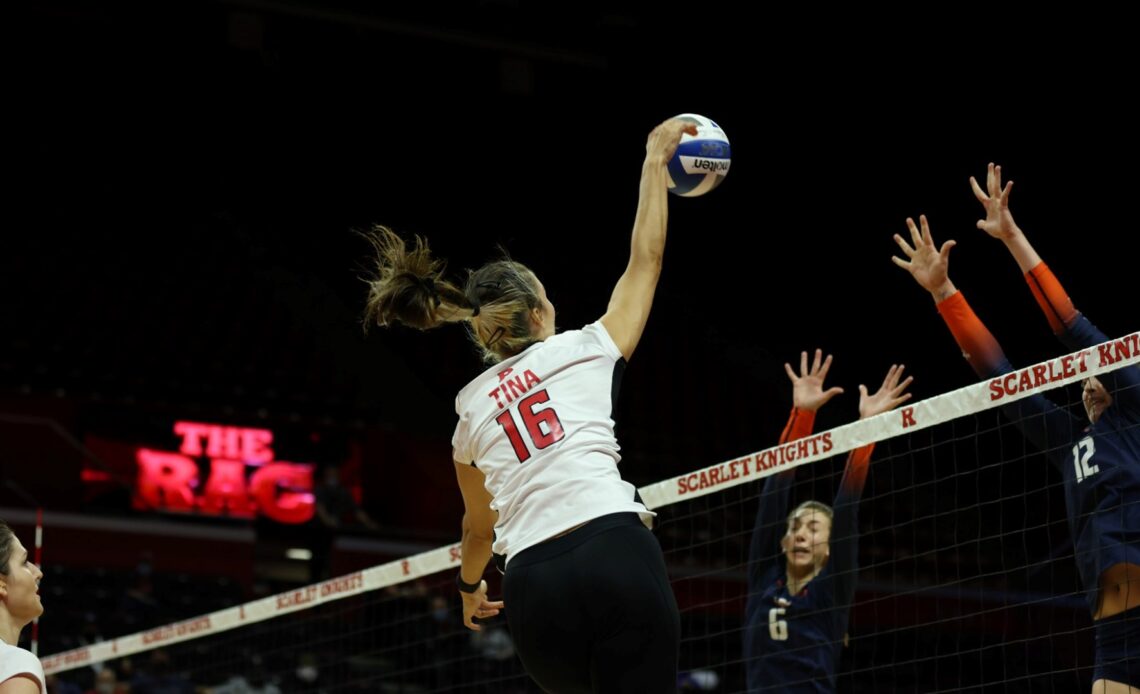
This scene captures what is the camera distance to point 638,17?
830 inches

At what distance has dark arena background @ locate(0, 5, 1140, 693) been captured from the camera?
15875 millimetres

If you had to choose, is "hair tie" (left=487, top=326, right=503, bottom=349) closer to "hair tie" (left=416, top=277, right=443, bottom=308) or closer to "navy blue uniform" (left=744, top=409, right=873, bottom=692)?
Result: "hair tie" (left=416, top=277, right=443, bottom=308)

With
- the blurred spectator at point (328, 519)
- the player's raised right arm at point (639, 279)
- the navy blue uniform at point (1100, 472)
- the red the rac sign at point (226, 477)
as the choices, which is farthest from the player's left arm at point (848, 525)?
the red the rac sign at point (226, 477)

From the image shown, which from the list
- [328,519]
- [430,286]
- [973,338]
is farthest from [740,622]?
[430,286]

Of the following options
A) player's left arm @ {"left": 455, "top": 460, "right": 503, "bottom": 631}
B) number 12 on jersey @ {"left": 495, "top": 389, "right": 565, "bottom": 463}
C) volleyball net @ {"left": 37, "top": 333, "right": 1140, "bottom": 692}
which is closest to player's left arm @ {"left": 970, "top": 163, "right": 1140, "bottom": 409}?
player's left arm @ {"left": 455, "top": 460, "right": 503, "bottom": 631}

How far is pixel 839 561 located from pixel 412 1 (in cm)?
1634

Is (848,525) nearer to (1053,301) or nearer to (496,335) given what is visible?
(1053,301)

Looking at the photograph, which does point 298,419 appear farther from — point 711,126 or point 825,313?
point 711,126

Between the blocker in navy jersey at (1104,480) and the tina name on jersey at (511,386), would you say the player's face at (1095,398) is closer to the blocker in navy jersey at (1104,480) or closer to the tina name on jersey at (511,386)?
the blocker in navy jersey at (1104,480)

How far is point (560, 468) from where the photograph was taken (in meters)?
3.21

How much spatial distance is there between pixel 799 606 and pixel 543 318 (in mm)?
2959

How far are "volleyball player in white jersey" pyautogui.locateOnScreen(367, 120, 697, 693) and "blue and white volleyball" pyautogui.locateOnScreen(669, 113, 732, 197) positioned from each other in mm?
688

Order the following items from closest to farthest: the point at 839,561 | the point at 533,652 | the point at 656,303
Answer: the point at 533,652 → the point at 839,561 → the point at 656,303

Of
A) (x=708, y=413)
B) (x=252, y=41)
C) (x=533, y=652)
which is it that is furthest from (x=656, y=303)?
(x=533, y=652)
